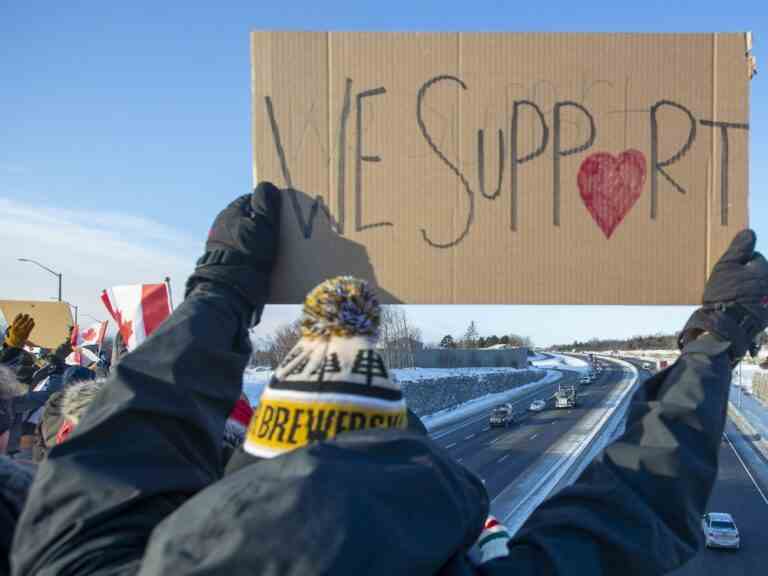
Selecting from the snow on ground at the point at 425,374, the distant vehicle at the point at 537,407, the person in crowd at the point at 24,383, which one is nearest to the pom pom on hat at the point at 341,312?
the person in crowd at the point at 24,383

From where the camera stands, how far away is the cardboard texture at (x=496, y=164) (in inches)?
88.0

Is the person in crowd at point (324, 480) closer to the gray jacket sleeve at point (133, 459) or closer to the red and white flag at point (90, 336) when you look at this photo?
the gray jacket sleeve at point (133, 459)

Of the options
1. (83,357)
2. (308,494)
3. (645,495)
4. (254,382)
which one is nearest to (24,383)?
(83,357)

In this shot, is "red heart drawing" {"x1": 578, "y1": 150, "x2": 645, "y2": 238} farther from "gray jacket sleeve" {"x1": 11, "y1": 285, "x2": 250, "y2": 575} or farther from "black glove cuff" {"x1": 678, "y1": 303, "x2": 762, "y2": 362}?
"gray jacket sleeve" {"x1": 11, "y1": 285, "x2": 250, "y2": 575}

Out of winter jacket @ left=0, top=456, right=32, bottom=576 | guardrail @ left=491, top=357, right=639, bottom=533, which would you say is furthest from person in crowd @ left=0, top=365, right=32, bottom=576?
guardrail @ left=491, top=357, right=639, bottom=533

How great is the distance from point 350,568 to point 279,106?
73.8 inches

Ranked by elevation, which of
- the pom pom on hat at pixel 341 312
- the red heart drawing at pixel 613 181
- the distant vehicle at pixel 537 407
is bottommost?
the distant vehicle at pixel 537 407

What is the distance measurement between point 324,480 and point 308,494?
0.03m

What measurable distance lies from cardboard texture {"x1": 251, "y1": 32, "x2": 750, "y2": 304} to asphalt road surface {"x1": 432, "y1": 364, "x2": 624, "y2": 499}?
988cm

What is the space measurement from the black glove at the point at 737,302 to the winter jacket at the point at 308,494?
0.49ft

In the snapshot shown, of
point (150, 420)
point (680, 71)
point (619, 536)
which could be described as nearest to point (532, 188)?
point (680, 71)

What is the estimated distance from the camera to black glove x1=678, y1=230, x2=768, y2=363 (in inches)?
60.7

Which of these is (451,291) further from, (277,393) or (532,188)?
(277,393)

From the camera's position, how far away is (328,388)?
1007 millimetres
